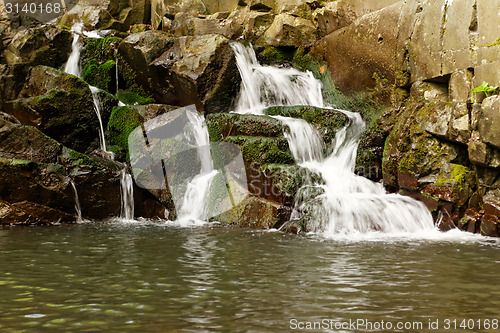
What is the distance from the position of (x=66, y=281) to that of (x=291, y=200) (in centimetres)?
497

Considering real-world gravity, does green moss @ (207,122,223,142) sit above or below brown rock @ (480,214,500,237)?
above

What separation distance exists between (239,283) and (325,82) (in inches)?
375

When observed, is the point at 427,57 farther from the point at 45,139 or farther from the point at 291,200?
the point at 45,139

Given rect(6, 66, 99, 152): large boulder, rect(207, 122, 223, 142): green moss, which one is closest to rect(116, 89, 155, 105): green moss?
rect(6, 66, 99, 152): large boulder

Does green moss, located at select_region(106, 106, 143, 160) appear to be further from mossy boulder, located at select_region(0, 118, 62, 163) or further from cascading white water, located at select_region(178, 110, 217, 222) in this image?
mossy boulder, located at select_region(0, 118, 62, 163)

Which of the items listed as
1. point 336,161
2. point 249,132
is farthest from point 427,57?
point 249,132

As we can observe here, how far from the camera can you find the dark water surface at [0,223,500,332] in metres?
3.57

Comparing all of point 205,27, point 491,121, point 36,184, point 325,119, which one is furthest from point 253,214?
point 205,27

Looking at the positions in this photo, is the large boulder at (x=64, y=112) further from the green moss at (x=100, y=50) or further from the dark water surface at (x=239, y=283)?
the dark water surface at (x=239, y=283)

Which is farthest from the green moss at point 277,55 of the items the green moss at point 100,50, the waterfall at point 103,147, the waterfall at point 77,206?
the waterfall at point 77,206

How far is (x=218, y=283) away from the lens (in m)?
4.63

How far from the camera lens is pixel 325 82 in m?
13.4

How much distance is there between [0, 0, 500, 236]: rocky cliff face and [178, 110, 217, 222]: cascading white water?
20.7 inches

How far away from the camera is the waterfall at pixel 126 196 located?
1039cm
